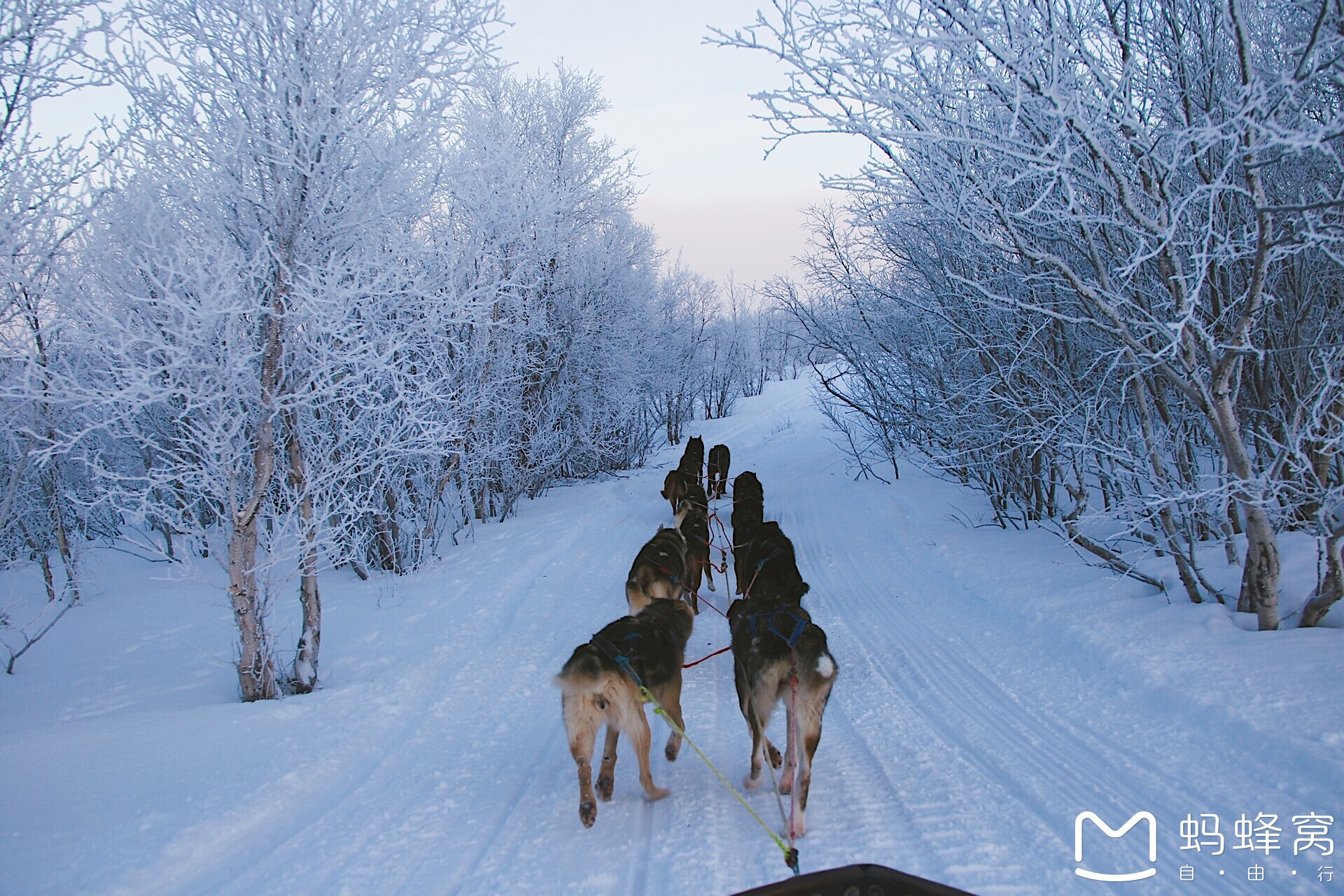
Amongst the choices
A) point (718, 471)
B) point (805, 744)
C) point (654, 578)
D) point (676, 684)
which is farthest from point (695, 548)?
point (718, 471)

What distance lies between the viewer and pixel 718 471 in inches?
613

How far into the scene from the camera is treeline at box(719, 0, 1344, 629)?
4086mm

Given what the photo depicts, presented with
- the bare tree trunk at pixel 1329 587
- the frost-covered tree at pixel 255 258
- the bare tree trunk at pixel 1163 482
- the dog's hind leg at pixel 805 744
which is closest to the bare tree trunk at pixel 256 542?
the frost-covered tree at pixel 255 258

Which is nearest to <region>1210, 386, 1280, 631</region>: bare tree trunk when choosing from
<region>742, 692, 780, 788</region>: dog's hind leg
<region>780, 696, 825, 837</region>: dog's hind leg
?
<region>780, 696, 825, 837</region>: dog's hind leg

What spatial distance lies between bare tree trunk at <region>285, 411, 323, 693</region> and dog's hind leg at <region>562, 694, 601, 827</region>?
339 cm

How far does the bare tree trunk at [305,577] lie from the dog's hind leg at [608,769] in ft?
11.1

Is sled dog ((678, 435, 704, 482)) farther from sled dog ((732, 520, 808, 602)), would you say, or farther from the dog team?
the dog team

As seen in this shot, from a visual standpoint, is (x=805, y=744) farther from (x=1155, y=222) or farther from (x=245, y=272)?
(x=245, y=272)

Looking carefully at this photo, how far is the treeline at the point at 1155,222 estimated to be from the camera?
13.4ft

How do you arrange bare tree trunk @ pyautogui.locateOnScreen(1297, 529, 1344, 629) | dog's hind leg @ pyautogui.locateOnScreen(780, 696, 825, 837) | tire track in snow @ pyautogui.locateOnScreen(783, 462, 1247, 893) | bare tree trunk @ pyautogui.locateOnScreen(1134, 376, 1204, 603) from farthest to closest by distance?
1. bare tree trunk @ pyautogui.locateOnScreen(1134, 376, 1204, 603)
2. bare tree trunk @ pyautogui.locateOnScreen(1297, 529, 1344, 629)
3. dog's hind leg @ pyautogui.locateOnScreen(780, 696, 825, 837)
4. tire track in snow @ pyautogui.locateOnScreen(783, 462, 1247, 893)

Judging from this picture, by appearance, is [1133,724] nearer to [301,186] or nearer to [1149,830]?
[1149,830]

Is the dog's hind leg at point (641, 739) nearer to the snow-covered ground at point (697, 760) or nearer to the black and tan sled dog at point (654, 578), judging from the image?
the snow-covered ground at point (697, 760)

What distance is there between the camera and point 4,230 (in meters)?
4.94

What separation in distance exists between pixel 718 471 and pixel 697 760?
1131cm
